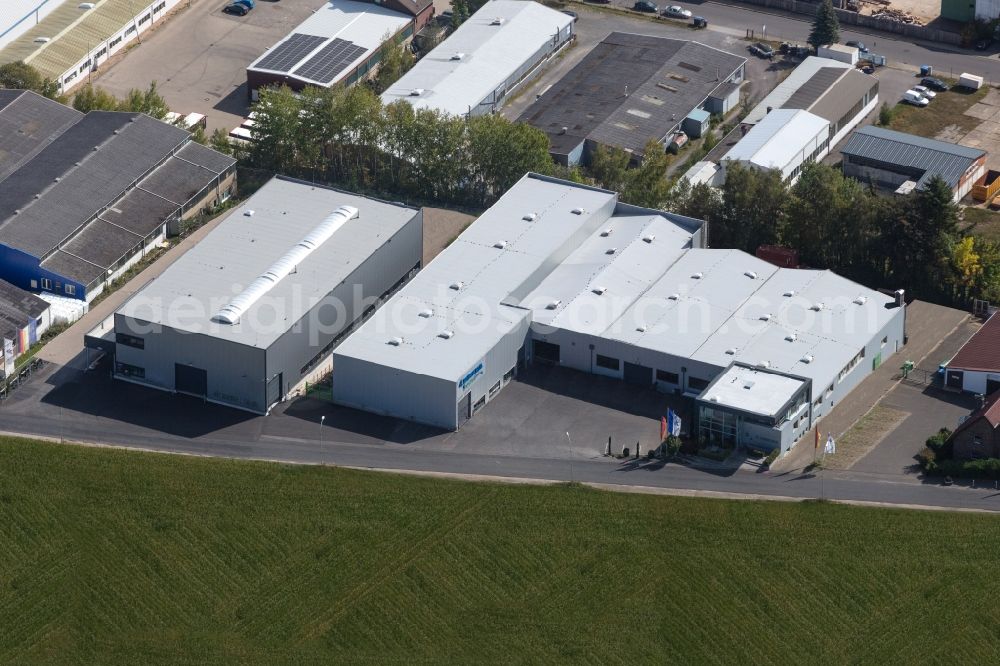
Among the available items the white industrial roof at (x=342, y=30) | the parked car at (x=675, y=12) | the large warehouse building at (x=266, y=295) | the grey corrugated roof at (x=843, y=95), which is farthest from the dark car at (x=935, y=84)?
the large warehouse building at (x=266, y=295)

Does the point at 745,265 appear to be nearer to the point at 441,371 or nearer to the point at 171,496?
the point at 441,371

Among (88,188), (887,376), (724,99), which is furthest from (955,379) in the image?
(88,188)

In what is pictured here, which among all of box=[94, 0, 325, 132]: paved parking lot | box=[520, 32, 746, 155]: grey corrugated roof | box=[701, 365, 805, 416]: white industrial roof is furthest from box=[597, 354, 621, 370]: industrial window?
box=[94, 0, 325, 132]: paved parking lot

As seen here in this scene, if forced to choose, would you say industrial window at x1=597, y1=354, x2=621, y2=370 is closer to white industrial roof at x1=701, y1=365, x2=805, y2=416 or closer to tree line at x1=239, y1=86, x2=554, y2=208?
white industrial roof at x1=701, y1=365, x2=805, y2=416

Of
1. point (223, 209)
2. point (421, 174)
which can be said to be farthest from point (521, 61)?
point (223, 209)

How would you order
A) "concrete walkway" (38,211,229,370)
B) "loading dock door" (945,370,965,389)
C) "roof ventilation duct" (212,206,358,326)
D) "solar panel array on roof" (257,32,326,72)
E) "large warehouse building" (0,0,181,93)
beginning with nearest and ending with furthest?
"roof ventilation duct" (212,206,358,326)
"loading dock door" (945,370,965,389)
"concrete walkway" (38,211,229,370)
"solar panel array on roof" (257,32,326,72)
"large warehouse building" (0,0,181,93)

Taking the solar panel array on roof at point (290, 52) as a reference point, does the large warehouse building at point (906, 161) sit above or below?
above

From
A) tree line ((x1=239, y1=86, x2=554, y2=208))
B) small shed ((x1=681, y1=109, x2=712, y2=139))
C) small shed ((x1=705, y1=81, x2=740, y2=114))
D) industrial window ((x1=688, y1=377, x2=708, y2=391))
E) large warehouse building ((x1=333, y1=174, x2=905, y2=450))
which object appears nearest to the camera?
large warehouse building ((x1=333, y1=174, x2=905, y2=450))

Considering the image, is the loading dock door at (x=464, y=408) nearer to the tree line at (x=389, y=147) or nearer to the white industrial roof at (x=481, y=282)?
the white industrial roof at (x=481, y=282)

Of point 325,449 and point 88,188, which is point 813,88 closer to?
point 88,188
